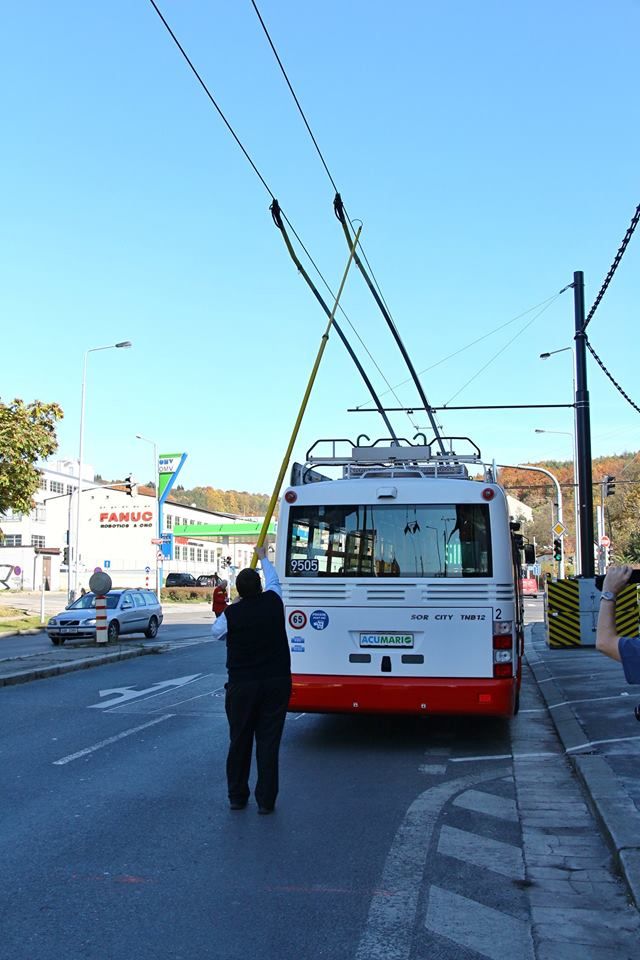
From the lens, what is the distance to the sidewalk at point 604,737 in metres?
5.76

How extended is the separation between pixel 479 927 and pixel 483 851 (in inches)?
52.4

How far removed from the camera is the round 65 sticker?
9742 mm

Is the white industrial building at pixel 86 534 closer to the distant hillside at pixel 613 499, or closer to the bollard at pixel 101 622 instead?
the distant hillside at pixel 613 499

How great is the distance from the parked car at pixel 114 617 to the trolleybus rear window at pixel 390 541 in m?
15.3

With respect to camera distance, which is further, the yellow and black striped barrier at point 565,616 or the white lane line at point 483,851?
the yellow and black striped barrier at point 565,616

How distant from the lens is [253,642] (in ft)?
22.9

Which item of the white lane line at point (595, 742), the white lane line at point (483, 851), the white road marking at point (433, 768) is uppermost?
the white lane line at point (595, 742)

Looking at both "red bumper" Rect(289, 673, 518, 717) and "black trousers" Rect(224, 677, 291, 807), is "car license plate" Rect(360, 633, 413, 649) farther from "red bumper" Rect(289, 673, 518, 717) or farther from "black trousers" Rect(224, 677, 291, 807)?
"black trousers" Rect(224, 677, 291, 807)

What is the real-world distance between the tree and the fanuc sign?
39.3m

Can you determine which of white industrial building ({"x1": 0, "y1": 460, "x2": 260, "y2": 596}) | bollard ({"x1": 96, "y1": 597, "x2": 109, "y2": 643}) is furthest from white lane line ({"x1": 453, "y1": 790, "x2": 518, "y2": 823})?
white industrial building ({"x1": 0, "y1": 460, "x2": 260, "y2": 596})

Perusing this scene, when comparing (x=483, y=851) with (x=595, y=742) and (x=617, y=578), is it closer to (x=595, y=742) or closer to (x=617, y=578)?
(x=617, y=578)

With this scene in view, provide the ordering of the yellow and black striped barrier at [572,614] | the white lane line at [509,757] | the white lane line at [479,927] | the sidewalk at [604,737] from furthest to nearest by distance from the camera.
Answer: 1. the yellow and black striped barrier at [572,614]
2. the white lane line at [509,757]
3. the sidewalk at [604,737]
4. the white lane line at [479,927]

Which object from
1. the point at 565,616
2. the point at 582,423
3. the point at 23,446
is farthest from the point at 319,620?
the point at 23,446

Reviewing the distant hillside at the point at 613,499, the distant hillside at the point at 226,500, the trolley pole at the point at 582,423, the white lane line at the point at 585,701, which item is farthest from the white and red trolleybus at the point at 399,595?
the distant hillside at the point at 226,500
